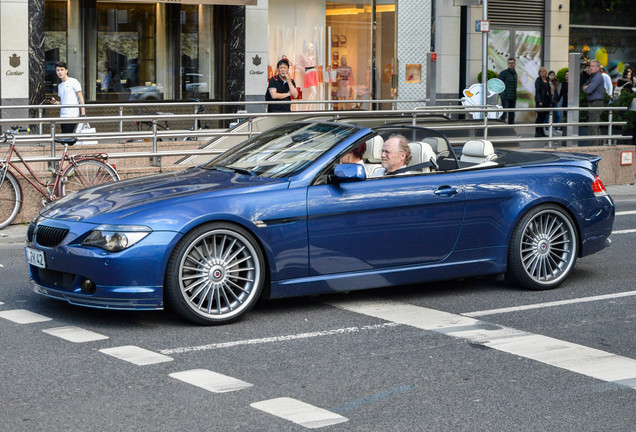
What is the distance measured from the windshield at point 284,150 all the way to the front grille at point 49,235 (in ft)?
4.80

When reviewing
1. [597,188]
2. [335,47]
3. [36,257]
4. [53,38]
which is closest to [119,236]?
[36,257]

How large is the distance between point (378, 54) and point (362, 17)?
1134mm

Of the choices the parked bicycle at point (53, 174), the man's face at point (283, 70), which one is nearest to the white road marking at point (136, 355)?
the parked bicycle at point (53, 174)

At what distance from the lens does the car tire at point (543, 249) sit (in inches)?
328

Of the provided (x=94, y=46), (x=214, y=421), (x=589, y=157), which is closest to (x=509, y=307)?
(x=589, y=157)

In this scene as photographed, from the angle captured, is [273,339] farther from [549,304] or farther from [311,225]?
[549,304]

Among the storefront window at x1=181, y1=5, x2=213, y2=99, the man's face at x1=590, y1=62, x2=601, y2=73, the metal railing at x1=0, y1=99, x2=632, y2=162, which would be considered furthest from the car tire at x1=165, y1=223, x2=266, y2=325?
the storefront window at x1=181, y1=5, x2=213, y2=99

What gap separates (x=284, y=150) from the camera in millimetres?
7949

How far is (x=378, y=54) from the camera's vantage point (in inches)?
1143

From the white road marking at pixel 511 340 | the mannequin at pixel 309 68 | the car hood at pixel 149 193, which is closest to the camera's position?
the white road marking at pixel 511 340

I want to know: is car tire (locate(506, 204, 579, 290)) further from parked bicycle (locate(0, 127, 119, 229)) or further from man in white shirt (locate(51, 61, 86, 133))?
man in white shirt (locate(51, 61, 86, 133))

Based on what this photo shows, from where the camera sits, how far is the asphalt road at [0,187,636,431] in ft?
16.9

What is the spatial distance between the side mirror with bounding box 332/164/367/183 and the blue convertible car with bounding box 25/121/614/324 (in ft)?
0.03

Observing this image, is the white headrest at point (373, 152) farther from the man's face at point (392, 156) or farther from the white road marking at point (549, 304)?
the white road marking at point (549, 304)
